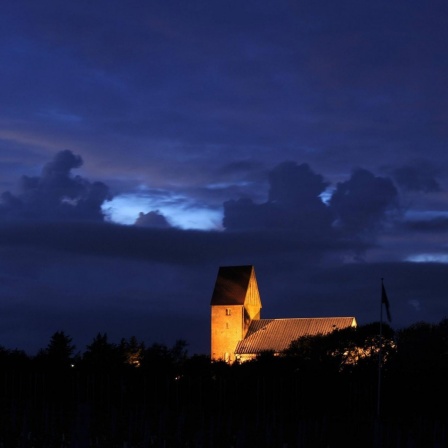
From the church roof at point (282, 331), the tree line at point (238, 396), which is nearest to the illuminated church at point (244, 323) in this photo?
the church roof at point (282, 331)

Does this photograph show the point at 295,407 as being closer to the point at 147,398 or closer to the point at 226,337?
the point at 147,398

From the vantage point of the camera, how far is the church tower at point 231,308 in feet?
423

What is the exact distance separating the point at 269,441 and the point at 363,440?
22.8ft

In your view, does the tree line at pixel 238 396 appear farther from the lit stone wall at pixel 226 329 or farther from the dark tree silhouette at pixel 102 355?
the lit stone wall at pixel 226 329

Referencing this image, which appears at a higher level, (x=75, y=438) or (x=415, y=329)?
(x=415, y=329)

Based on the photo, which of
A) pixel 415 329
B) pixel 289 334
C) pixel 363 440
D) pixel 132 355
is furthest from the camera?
pixel 289 334

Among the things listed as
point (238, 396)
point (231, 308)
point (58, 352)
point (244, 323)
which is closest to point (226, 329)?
point (244, 323)

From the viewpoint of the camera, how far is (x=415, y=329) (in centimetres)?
8175

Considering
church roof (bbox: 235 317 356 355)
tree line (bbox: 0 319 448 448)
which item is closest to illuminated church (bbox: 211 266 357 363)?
church roof (bbox: 235 317 356 355)

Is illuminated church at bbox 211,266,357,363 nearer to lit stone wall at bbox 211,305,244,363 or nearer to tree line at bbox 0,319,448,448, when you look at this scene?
lit stone wall at bbox 211,305,244,363

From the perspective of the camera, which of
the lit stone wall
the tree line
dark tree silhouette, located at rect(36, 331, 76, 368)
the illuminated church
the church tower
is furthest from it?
the church tower

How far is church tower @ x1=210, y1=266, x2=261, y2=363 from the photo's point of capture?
423 feet

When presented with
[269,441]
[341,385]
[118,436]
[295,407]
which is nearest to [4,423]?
[118,436]

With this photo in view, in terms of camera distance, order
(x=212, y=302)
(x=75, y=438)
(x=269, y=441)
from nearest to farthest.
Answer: (x=75, y=438), (x=269, y=441), (x=212, y=302)
